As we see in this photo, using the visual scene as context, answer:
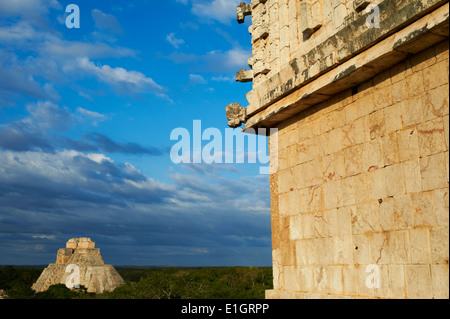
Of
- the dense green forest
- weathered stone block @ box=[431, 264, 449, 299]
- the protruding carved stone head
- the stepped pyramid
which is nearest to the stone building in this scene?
weathered stone block @ box=[431, 264, 449, 299]

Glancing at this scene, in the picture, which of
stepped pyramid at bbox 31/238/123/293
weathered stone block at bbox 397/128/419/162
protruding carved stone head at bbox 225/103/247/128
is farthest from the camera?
stepped pyramid at bbox 31/238/123/293

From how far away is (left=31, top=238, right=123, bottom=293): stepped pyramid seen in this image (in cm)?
5547

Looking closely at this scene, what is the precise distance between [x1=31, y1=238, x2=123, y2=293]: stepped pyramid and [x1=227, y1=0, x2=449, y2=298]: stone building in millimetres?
53073

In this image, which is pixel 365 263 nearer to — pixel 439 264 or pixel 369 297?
pixel 369 297

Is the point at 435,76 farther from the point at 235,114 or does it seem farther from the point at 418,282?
the point at 235,114

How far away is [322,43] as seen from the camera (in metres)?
6.46

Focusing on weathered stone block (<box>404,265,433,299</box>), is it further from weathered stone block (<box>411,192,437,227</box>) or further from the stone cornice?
the stone cornice

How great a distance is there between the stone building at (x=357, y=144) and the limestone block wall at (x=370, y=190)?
0.02 m

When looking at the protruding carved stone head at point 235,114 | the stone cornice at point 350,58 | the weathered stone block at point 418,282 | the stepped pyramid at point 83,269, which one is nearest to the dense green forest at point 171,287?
the stepped pyramid at point 83,269

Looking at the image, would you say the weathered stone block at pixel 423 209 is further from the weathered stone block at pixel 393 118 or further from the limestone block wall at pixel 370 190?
the weathered stone block at pixel 393 118

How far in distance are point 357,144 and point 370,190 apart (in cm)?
72

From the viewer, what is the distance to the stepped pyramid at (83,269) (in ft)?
182

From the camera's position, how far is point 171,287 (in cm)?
4228

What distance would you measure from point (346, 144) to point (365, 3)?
199 cm
